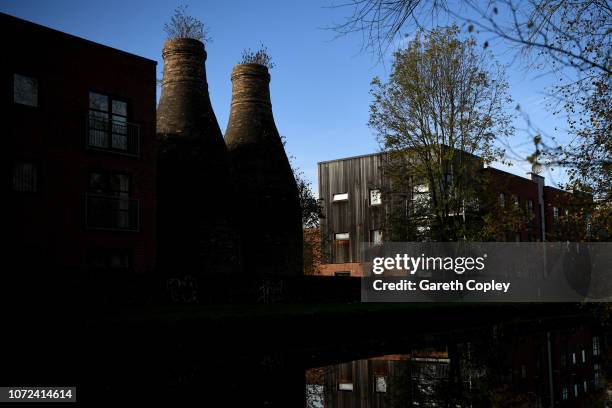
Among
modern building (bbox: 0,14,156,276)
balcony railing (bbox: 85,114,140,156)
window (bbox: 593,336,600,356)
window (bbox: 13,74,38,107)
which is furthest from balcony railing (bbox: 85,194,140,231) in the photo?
window (bbox: 593,336,600,356)

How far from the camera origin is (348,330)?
20.6 metres

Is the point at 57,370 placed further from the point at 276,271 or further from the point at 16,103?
the point at 276,271

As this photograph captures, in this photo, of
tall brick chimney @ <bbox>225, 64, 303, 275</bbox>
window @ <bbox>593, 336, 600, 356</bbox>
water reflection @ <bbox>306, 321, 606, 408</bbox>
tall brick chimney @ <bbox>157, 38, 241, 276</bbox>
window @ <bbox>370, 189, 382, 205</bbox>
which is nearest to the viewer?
water reflection @ <bbox>306, 321, 606, 408</bbox>

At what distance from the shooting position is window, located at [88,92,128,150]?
2544 cm

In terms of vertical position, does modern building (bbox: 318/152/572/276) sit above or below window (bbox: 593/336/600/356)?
above

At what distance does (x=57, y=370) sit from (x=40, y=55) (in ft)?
50.2

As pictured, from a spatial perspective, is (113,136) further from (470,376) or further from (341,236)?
(341,236)

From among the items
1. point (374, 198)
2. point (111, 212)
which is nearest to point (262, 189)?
point (111, 212)

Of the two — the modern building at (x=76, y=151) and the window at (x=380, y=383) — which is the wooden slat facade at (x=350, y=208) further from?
the window at (x=380, y=383)

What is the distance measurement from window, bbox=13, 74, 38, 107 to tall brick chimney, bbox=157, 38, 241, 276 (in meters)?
6.44

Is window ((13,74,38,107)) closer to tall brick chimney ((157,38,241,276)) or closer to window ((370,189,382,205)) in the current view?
tall brick chimney ((157,38,241,276))

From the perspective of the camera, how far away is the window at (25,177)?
896 inches

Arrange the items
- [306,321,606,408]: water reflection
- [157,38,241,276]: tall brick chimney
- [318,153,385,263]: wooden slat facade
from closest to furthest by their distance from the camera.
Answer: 1. [306,321,606,408]: water reflection
2. [157,38,241,276]: tall brick chimney
3. [318,153,385,263]: wooden slat facade

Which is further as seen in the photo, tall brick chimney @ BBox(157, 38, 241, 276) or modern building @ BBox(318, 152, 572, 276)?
modern building @ BBox(318, 152, 572, 276)
